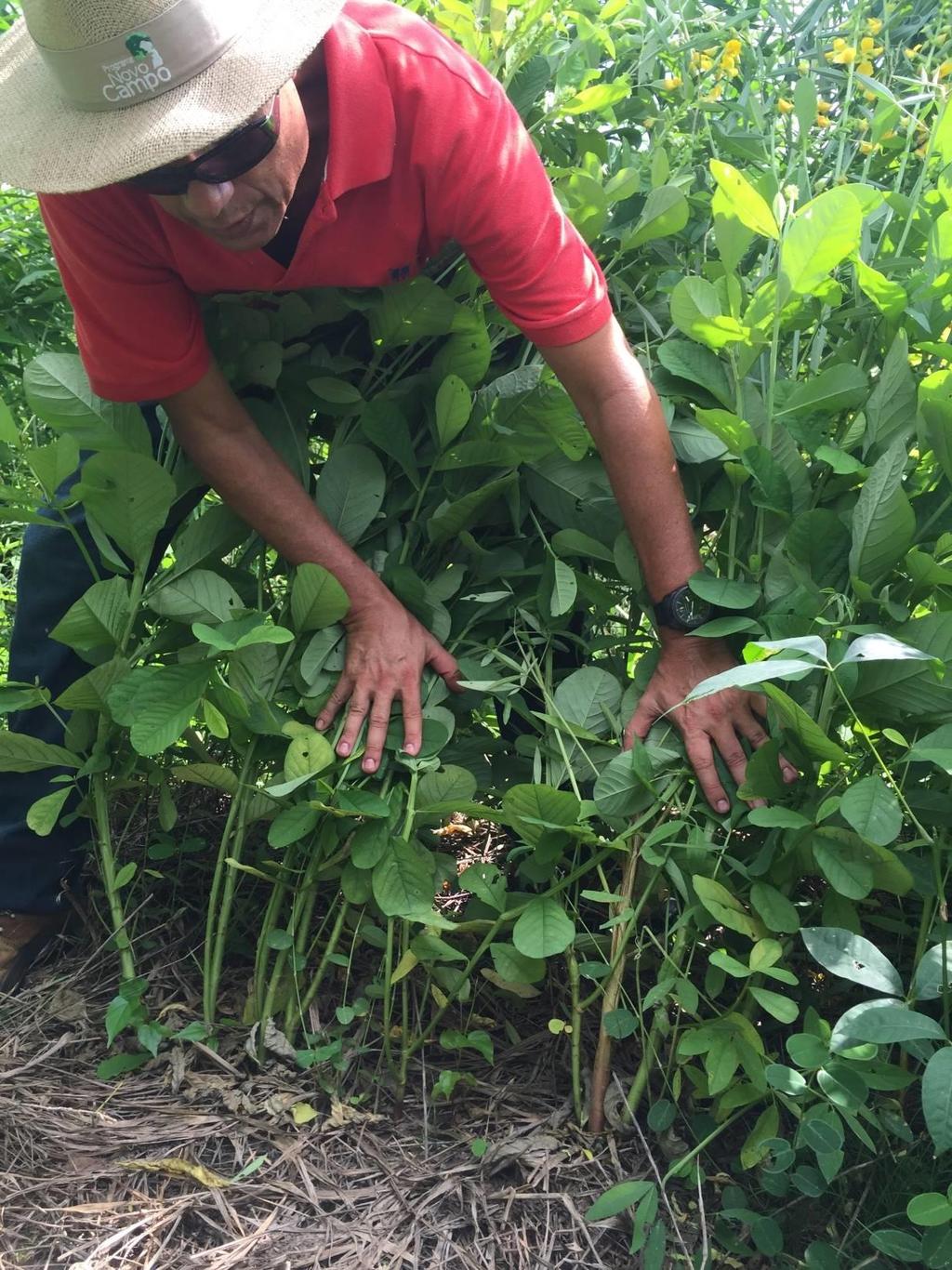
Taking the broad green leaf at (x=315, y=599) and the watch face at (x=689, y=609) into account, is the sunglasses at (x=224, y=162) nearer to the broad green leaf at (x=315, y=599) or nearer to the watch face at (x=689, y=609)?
the broad green leaf at (x=315, y=599)

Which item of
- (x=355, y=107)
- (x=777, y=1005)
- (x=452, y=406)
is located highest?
(x=355, y=107)

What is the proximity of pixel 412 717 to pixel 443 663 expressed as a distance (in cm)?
11

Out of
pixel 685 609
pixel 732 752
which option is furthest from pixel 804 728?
pixel 685 609

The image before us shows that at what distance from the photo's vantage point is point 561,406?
4.79 ft

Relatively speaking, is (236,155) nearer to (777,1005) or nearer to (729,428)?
(729,428)

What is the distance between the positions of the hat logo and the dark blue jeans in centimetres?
62

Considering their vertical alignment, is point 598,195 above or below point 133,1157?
above

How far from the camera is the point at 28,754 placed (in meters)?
1.44

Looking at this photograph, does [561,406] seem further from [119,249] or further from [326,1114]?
[326,1114]

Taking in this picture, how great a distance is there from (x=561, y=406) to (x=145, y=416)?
68 cm

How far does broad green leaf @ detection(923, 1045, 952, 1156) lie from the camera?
36.5 inches

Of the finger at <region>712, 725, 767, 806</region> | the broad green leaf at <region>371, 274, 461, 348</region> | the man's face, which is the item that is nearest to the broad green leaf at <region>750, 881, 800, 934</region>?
the finger at <region>712, 725, 767, 806</region>

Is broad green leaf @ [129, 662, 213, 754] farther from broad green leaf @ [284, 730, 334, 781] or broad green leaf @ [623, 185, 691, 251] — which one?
broad green leaf @ [623, 185, 691, 251]

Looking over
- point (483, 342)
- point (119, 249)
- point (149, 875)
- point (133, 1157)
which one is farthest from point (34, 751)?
point (483, 342)
